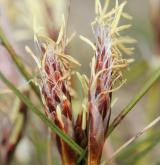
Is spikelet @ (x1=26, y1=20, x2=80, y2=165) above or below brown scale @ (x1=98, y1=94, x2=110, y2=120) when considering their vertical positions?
above

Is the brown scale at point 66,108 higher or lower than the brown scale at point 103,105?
higher

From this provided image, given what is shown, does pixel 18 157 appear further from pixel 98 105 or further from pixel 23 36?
pixel 98 105

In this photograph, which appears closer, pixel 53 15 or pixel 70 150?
pixel 70 150

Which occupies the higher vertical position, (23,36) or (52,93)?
(52,93)

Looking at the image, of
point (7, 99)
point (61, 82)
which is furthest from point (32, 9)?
point (61, 82)

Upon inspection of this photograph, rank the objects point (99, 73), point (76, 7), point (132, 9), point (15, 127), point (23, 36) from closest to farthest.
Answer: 1. point (99, 73)
2. point (15, 127)
3. point (23, 36)
4. point (132, 9)
5. point (76, 7)

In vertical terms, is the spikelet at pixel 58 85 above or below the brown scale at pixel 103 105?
above

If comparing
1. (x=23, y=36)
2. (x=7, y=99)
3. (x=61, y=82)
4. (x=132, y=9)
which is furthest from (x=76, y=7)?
(x=61, y=82)

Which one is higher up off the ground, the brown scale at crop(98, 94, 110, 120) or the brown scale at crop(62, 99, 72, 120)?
the brown scale at crop(62, 99, 72, 120)

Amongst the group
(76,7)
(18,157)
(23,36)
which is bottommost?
(76,7)

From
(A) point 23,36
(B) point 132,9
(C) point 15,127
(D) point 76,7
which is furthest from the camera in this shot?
(D) point 76,7
